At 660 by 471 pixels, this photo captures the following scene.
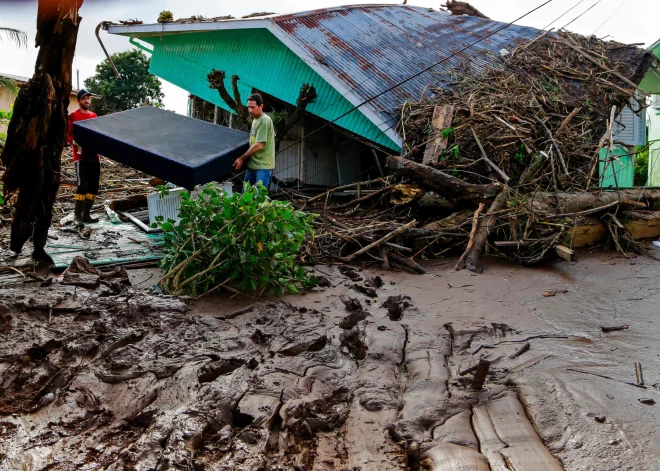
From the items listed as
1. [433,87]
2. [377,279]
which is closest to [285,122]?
[433,87]

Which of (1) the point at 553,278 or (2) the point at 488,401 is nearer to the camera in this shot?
(2) the point at 488,401

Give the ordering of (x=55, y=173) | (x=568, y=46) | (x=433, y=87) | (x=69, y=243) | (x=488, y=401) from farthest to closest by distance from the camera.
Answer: (x=568, y=46) → (x=433, y=87) → (x=69, y=243) → (x=55, y=173) → (x=488, y=401)

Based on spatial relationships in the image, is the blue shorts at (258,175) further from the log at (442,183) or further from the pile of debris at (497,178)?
the log at (442,183)

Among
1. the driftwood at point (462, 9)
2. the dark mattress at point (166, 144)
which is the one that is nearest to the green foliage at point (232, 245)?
the dark mattress at point (166, 144)

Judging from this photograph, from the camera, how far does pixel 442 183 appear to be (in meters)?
8.16

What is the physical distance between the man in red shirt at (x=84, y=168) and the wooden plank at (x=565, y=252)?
6.12 meters

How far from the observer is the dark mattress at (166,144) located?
21.3 feet

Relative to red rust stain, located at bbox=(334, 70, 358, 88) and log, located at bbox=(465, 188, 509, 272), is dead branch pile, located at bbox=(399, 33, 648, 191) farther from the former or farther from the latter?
red rust stain, located at bbox=(334, 70, 358, 88)

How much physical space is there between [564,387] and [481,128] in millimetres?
6579

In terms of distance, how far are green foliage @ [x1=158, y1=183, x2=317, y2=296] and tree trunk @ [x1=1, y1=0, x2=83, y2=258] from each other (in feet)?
4.63

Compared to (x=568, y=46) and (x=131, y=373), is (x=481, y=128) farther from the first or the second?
(x=131, y=373)

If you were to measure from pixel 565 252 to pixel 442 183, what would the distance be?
6.15 ft

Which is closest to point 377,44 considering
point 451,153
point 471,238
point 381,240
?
point 451,153

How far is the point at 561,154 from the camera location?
9352 millimetres
